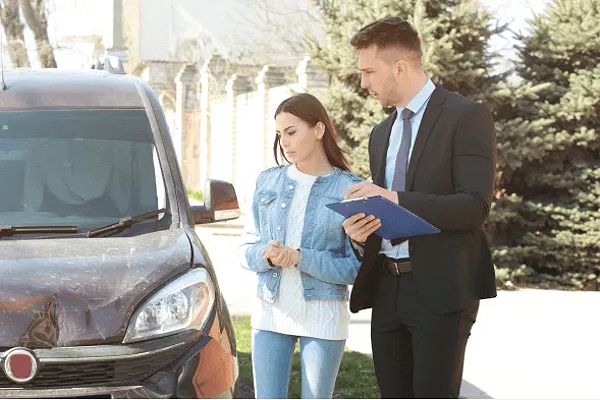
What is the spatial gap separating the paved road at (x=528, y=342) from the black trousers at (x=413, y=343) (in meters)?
3.84

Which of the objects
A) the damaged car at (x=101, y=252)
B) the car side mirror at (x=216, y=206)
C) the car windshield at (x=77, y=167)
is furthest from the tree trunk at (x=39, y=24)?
the car side mirror at (x=216, y=206)

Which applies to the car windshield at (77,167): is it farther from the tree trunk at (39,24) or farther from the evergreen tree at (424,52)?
the tree trunk at (39,24)

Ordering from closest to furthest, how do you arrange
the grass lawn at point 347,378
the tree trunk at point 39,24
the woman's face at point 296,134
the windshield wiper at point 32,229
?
the woman's face at point 296,134
the windshield wiper at point 32,229
the grass lawn at point 347,378
the tree trunk at point 39,24

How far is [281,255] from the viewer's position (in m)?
4.64

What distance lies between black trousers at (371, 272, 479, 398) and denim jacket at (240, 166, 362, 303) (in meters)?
0.31

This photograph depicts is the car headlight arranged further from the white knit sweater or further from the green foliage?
the green foliage

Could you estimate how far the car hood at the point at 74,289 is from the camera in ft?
14.2

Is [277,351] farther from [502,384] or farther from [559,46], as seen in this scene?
[559,46]

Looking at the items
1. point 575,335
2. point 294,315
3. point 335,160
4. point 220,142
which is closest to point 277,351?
point 294,315

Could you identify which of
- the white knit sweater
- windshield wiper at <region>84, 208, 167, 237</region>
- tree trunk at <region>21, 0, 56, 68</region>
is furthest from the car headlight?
tree trunk at <region>21, 0, 56, 68</region>

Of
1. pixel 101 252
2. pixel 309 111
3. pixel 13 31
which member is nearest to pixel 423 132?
pixel 309 111

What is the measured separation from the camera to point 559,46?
654 inches

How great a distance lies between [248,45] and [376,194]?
5317 centimetres

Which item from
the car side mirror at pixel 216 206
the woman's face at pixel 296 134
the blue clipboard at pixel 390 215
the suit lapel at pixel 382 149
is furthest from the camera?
the car side mirror at pixel 216 206
